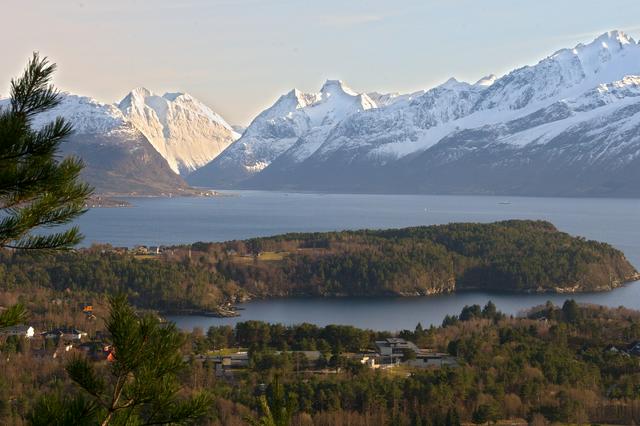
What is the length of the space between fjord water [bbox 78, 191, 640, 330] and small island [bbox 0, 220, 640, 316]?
254 centimetres

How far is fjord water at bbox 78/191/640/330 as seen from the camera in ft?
171

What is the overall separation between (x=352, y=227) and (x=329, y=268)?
35775 mm

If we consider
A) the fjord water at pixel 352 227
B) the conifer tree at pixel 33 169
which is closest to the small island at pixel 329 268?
the fjord water at pixel 352 227

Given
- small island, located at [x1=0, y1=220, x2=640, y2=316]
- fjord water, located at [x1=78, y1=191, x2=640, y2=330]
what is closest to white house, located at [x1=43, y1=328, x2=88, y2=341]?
fjord water, located at [x1=78, y1=191, x2=640, y2=330]

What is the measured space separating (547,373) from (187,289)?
29.0 meters

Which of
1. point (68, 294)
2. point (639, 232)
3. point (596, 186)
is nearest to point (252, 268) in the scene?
point (68, 294)

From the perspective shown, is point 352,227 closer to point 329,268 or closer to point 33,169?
point 329,268

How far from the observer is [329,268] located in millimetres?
64438

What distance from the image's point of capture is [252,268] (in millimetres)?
62938

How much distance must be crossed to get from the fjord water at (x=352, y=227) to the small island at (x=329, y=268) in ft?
8.33

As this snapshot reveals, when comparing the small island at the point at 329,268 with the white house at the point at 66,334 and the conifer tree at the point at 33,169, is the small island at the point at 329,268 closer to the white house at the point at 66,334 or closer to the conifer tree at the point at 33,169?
the white house at the point at 66,334

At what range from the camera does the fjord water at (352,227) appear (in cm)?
5219

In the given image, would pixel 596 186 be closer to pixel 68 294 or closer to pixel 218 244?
pixel 218 244

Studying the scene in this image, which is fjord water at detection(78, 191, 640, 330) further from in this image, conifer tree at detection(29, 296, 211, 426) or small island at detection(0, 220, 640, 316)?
conifer tree at detection(29, 296, 211, 426)
